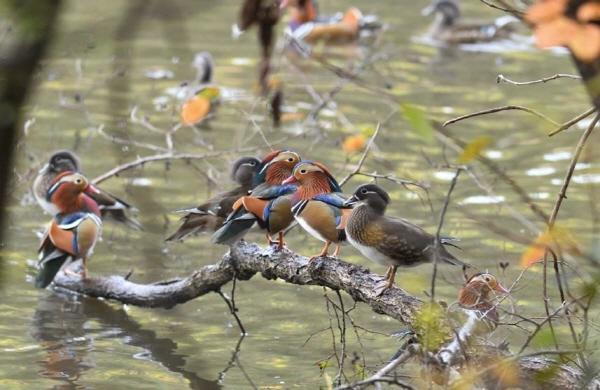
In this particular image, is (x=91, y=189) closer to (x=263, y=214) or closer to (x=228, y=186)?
(x=228, y=186)

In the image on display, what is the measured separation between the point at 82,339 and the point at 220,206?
122 cm

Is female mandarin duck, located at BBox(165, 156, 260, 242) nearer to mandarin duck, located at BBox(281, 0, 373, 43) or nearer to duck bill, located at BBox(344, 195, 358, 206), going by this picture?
duck bill, located at BBox(344, 195, 358, 206)

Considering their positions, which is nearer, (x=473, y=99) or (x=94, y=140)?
(x=94, y=140)

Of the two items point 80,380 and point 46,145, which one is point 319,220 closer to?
point 80,380

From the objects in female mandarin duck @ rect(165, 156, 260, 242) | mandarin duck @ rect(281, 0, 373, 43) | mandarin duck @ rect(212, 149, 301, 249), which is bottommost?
mandarin duck @ rect(281, 0, 373, 43)

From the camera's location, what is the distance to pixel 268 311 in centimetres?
727

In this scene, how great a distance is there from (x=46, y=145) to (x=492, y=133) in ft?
15.4

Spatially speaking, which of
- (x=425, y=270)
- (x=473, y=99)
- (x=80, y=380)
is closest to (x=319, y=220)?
(x=80, y=380)

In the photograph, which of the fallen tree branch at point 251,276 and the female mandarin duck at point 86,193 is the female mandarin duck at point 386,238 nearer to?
the fallen tree branch at point 251,276

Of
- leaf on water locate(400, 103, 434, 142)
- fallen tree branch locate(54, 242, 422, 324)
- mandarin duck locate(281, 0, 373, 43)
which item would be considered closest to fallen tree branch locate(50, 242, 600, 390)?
fallen tree branch locate(54, 242, 422, 324)

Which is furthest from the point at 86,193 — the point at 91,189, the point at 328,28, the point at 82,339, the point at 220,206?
the point at 328,28

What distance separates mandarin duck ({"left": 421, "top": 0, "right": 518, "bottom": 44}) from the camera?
52.2 feet

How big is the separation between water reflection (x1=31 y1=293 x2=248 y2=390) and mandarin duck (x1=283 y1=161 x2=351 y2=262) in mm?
1177

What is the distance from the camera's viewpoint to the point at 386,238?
5.04m
